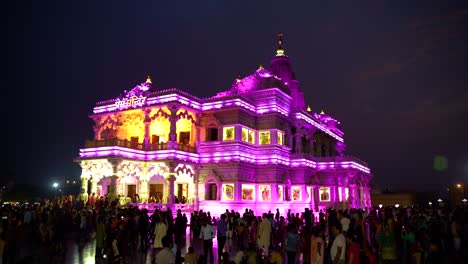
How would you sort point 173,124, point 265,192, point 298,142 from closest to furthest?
point 173,124, point 265,192, point 298,142

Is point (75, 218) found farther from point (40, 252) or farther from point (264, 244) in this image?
point (264, 244)

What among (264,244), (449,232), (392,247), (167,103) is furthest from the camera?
(167,103)

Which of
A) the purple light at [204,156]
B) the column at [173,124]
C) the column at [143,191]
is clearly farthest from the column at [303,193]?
the column at [143,191]

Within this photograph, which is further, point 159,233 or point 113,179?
point 113,179

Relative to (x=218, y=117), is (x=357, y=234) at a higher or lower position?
lower

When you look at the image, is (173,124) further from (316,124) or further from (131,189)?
(316,124)

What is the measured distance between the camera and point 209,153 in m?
40.2

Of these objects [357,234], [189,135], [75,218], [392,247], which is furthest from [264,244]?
[189,135]

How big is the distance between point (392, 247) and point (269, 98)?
32.7 metres

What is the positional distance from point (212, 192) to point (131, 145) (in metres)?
9.60

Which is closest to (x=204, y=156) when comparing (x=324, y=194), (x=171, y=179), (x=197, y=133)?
(x=197, y=133)

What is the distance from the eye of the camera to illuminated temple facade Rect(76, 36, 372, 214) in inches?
1444

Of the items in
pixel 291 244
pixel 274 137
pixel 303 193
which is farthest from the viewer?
pixel 303 193

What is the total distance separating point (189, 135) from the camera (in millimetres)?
42594
